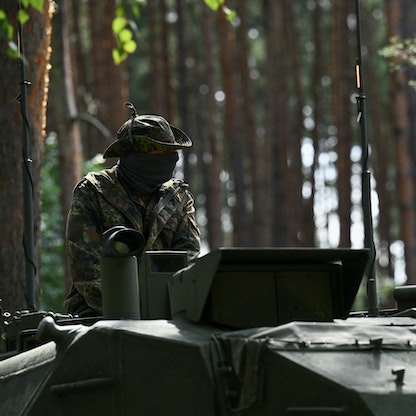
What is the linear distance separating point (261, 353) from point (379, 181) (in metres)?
31.7

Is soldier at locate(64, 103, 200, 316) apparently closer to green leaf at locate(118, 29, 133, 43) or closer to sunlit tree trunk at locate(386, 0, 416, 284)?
green leaf at locate(118, 29, 133, 43)

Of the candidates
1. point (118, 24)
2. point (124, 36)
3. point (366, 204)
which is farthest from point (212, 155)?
point (118, 24)

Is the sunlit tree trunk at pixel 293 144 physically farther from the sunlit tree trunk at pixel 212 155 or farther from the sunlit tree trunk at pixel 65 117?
the sunlit tree trunk at pixel 65 117

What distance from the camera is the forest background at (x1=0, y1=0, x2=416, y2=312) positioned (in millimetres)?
11688

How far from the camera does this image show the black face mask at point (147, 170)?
7.70m

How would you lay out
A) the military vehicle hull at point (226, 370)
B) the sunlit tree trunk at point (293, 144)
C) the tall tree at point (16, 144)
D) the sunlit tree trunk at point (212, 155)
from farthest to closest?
the sunlit tree trunk at point (293, 144), the sunlit tree trunk at point (212, 155), the tall tree at point (16, 144), the military vehicle hull at point (226, 370)

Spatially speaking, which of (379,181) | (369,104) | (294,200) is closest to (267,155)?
(294,200)

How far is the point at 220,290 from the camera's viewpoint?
19.1 ft

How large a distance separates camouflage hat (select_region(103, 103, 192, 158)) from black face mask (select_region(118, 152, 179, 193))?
0.16ft

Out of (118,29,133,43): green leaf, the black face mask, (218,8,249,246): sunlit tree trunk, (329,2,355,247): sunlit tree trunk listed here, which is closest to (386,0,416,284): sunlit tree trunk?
(329,2,355,247): sunlit tree trunk

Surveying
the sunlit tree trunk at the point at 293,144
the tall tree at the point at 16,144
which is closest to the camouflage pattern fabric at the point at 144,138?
the tall tree at the point at 16,144

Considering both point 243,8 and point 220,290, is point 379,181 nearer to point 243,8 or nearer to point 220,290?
point 243,8

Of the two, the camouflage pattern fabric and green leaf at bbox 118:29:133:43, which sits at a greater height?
green leaf at bbox 118:29:133:43

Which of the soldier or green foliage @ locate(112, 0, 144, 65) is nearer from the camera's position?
green foliage @ locate(112, 0, 144, 65)
